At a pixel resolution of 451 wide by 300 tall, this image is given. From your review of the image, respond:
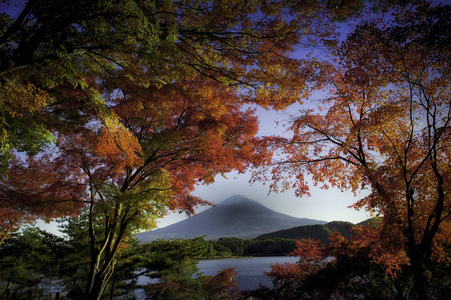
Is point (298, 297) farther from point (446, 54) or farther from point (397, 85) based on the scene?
point (446, 54)

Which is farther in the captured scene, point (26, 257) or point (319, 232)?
point (319, 232)

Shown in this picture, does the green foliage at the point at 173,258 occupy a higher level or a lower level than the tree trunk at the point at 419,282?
lower

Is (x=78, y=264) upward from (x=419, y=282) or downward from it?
downward

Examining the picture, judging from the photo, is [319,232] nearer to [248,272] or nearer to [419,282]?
[248,272]

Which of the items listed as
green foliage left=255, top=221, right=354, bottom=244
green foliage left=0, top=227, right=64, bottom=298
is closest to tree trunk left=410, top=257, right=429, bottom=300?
green foliage left=0, top=227, right=64, bottom=298

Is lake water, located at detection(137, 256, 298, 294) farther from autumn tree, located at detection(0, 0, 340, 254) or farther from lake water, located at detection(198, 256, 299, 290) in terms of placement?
autumn tree, located at detection(0, 0, 340, 254)

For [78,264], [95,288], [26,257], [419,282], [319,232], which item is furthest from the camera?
[319,232]

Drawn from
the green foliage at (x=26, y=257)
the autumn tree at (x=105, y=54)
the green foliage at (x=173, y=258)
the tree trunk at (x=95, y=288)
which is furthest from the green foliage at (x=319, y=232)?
the autumn tree at (x=105, y=54)

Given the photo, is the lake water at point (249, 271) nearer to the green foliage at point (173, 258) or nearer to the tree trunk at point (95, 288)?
the green foliage at point (173, 258)

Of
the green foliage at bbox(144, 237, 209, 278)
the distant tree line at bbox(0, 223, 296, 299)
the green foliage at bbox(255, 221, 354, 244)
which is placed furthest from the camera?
the green foliage at bbox(255, 221, 354, 244)

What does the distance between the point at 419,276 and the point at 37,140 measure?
815cm

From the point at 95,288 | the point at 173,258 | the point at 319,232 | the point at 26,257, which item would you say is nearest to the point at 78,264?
the point at 26,257

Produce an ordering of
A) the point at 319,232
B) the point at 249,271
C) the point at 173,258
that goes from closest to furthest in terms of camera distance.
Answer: the point at 173,258, the point at 249,271, the point at 319,232

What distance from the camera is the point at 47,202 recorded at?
5949mm
